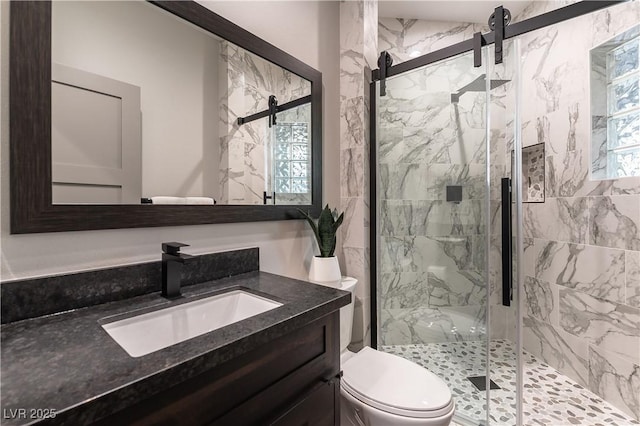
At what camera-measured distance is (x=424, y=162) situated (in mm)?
2125

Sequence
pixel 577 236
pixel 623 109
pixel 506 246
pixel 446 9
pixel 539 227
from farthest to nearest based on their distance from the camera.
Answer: pixel 446 9, pixel 539 227, pixel 577 236, pixel 623 109, pixel 506 246

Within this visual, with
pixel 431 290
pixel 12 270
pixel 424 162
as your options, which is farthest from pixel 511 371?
pixel 12 270

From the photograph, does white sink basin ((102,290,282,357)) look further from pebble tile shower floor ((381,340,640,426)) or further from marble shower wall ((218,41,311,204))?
pebble tile shower floor ((381,340,640,426))

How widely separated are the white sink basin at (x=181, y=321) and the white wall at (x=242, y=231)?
0.22 m

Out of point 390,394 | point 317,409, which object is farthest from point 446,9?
point 317,409

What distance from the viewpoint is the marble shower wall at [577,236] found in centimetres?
165

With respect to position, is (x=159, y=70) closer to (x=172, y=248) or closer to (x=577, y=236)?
(x=172, y=248)

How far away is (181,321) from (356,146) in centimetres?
141

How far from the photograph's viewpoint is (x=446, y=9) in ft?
7.77

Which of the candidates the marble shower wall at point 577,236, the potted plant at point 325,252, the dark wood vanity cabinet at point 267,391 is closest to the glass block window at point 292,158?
the potted plant at point 325,252

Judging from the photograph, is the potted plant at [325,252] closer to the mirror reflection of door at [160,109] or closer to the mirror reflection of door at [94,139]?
the mirror reflection of door at [160,109]

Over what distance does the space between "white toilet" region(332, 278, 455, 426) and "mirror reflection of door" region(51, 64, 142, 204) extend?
1.14m

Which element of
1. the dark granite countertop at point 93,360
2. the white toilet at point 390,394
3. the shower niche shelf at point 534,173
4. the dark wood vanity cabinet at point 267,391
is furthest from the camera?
the shower niche shelf at point 534,173

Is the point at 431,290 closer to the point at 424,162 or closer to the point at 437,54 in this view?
the point at 424,162
